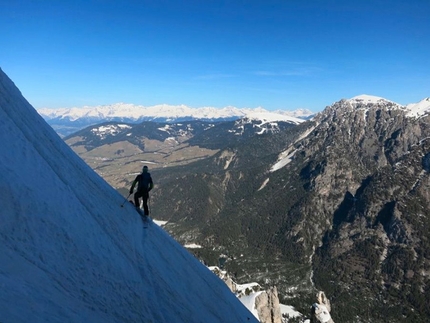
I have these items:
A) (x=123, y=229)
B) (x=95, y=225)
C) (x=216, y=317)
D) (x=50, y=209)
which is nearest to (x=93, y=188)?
(x=123, y=229)

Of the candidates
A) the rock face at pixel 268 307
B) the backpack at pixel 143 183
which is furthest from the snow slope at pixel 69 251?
the rock face at pixel 268 307

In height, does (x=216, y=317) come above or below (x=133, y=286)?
below

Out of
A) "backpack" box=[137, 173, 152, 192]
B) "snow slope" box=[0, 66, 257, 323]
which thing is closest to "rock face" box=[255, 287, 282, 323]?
"snow slope" box=[0, 66, 257, 323]

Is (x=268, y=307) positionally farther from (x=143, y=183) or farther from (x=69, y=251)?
(x=69, y=251)

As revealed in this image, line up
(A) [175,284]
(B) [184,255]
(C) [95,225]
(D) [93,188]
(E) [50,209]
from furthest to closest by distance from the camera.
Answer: (B) [184,255] → (D) [93,188] → (A) [175,284] → (C) [95,225] → (E) [50,209]

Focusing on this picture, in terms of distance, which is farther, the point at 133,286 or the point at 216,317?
the point at 216,317

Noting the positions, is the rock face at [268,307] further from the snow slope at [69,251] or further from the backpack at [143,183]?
the backpack at [143,183]

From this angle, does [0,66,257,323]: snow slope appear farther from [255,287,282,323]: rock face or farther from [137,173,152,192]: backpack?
[255,287,282,323]: rock face

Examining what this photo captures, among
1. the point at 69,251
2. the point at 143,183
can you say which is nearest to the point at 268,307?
the point at 143,183

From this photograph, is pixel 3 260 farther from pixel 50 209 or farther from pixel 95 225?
pixel 95 225
